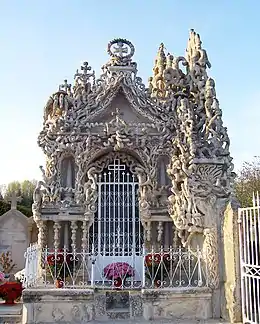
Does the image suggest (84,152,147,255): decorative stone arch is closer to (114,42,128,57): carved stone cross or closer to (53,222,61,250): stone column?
(53,222,61,250): stone column

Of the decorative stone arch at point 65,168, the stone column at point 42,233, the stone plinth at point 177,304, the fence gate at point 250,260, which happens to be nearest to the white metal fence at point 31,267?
the stone column at point 42,233

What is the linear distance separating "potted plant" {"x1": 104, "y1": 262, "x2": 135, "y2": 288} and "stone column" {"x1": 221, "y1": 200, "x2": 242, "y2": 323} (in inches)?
85.8

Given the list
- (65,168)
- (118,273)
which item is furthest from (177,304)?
(65,168)

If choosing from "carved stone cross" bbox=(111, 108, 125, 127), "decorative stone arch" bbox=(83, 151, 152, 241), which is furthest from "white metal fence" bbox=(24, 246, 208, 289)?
"carved stone cross" bbox=(111, 108, 125, 127)

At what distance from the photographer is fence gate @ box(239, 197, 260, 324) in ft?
26.5

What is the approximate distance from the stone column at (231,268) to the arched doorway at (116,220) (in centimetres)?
279

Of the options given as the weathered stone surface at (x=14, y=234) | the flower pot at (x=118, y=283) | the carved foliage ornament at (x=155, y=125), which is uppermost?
the carved foliage ornament at (x=155, y=125)

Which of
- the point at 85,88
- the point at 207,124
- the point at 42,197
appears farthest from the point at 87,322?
the point at 85,88

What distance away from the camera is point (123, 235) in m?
11.6

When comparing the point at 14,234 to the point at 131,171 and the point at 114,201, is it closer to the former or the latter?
the point at 114,201

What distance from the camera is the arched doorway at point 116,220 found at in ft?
37.3

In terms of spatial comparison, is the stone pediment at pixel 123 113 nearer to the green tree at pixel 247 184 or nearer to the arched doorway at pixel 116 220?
the arched doorway at pixel 116 220

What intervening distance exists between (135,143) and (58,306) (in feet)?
16.3

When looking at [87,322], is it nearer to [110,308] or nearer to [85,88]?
[110,308]
